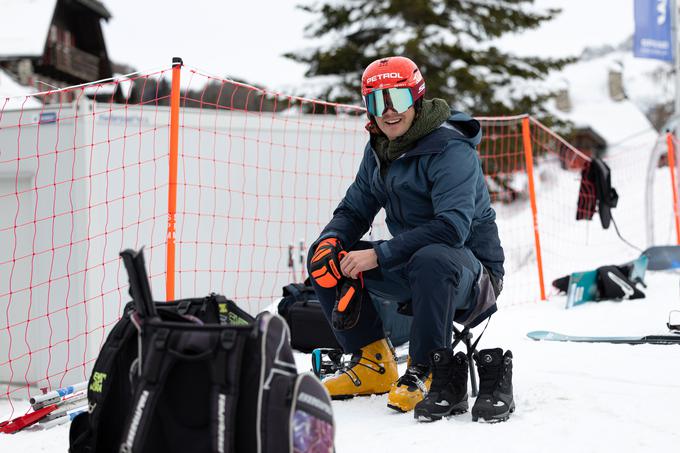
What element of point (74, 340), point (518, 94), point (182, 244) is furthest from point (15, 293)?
point (518, 94)

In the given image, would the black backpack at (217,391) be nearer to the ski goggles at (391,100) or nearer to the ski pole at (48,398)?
the ski goggles at (391,100)

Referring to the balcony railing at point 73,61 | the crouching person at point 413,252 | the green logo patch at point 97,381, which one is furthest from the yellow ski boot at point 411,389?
the balcony railing at point 73,61

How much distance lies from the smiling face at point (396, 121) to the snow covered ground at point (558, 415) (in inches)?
38.3

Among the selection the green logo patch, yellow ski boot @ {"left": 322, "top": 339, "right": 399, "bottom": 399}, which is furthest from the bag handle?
yellow ski boot @ {"left": 322, "top": 339, "right": 399, "bottom": 399}

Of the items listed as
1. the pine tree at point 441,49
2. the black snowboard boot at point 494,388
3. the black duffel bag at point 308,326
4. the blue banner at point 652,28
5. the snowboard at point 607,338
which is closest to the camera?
the black snowboard boot at point 494,388

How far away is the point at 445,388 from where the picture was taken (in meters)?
2.29

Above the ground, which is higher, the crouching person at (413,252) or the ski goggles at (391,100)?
the ski goggles at (391,100)

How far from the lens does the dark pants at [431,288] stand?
2.34 meters

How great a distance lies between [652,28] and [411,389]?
26.1 ft

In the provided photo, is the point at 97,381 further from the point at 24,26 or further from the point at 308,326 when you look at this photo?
the point at 24,26

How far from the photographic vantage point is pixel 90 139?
215 inches

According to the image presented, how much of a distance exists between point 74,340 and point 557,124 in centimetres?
1255

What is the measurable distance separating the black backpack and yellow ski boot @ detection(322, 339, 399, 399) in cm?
114

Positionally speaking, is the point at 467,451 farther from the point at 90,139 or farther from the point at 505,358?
the point at 90,139
